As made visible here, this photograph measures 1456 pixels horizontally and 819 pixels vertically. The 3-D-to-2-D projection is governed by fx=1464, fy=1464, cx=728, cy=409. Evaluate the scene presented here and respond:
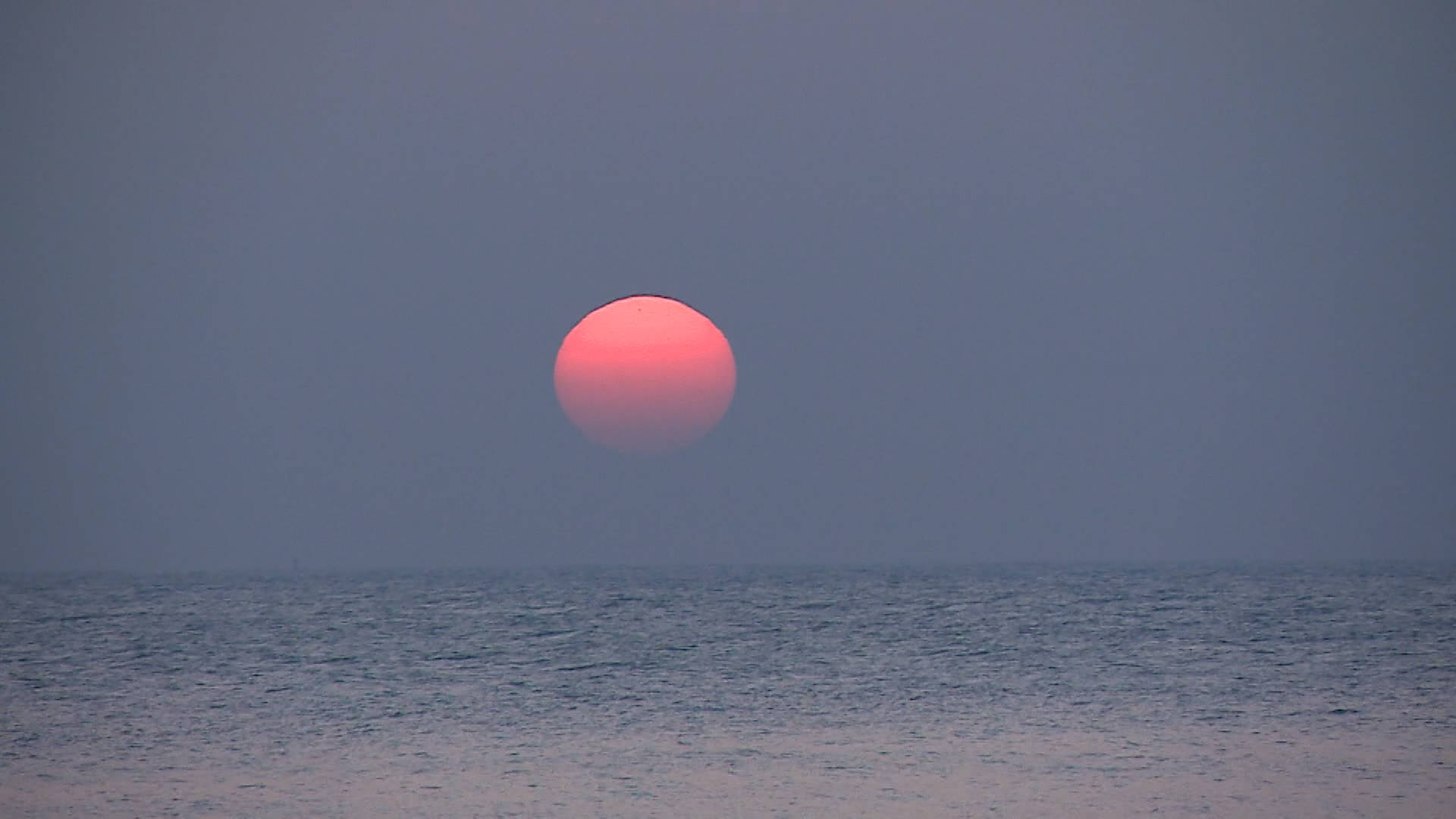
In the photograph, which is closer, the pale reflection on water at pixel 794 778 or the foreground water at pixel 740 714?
the pale reflection on water at pixel 794 778

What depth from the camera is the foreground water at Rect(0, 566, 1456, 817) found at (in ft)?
80.5

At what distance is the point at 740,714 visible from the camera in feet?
115

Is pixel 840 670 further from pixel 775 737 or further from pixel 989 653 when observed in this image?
pixel 775 737

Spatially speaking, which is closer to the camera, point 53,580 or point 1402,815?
point 1402,815

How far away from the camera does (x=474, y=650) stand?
5541 centimetres

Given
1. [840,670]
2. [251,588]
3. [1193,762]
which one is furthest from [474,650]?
[251,588]

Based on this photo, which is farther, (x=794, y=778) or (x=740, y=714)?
(x=740, y=714)

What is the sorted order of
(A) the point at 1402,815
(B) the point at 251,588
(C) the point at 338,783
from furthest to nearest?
(B) the point at 251,588 → (C) the point at 338,783 → (A) the point at 1402,815

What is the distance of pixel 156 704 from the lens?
123 feet

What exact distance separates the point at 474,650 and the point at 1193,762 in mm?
33576

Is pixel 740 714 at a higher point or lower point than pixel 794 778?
higher

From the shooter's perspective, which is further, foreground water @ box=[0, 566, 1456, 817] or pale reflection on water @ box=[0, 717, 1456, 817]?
foreground water @ box=[0, 566, 1456, 817]

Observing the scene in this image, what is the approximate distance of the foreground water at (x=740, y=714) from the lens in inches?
966

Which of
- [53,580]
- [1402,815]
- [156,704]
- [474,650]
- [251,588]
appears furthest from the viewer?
[53,580]
